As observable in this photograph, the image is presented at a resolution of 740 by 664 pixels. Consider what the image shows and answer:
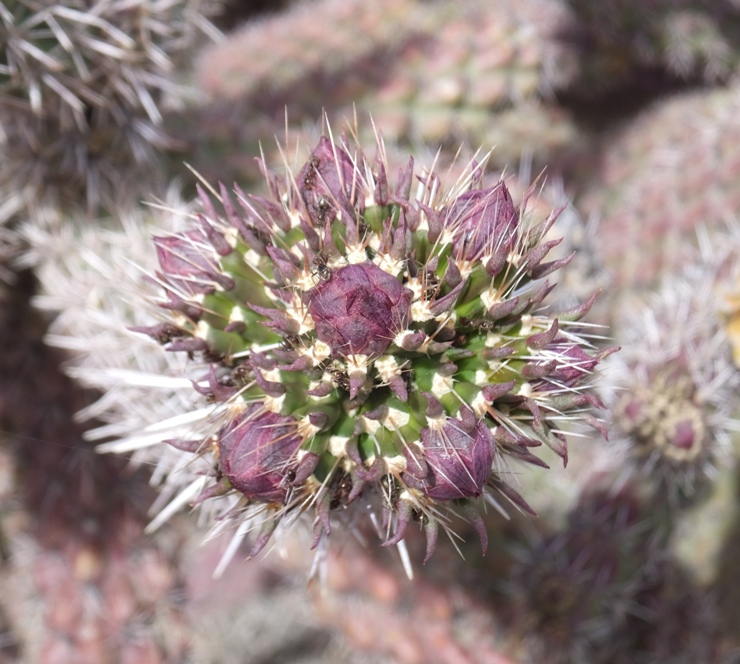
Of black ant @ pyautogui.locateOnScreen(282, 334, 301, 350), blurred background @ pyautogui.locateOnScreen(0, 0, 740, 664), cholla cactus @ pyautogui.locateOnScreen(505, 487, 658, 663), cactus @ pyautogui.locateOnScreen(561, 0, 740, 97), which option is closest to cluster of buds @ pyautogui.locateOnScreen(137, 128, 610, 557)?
black ant @ pyautogui.locateOnScreen(282, 334, 301, 350)

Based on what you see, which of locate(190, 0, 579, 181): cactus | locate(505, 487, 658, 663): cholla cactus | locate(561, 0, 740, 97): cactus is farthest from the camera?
locate(561, 0, 740, 97): cactus

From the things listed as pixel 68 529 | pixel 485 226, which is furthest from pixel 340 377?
pixel 68 529

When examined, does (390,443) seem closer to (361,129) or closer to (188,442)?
(188,442)

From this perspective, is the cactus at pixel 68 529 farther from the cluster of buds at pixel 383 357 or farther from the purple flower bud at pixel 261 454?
the purple flower bud at pixel 261 454

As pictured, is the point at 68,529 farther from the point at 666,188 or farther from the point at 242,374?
the point at 666,188

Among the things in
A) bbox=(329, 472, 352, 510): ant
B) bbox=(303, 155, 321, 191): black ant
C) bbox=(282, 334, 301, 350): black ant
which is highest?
bbox=(303, 155, 321, 191): black ant

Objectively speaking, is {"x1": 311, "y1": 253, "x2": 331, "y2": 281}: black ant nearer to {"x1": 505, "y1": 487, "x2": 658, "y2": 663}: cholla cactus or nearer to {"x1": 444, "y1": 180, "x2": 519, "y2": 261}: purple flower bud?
{"x1": 444, "y1": 180, "x2": 519, "y2": 261}: purple flower bud

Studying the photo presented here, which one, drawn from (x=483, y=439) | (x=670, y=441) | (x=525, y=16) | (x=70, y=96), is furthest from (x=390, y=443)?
(x=525, y=16)

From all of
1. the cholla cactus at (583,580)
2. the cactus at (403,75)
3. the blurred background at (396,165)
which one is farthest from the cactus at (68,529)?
the cholla cactus at (583,580)
